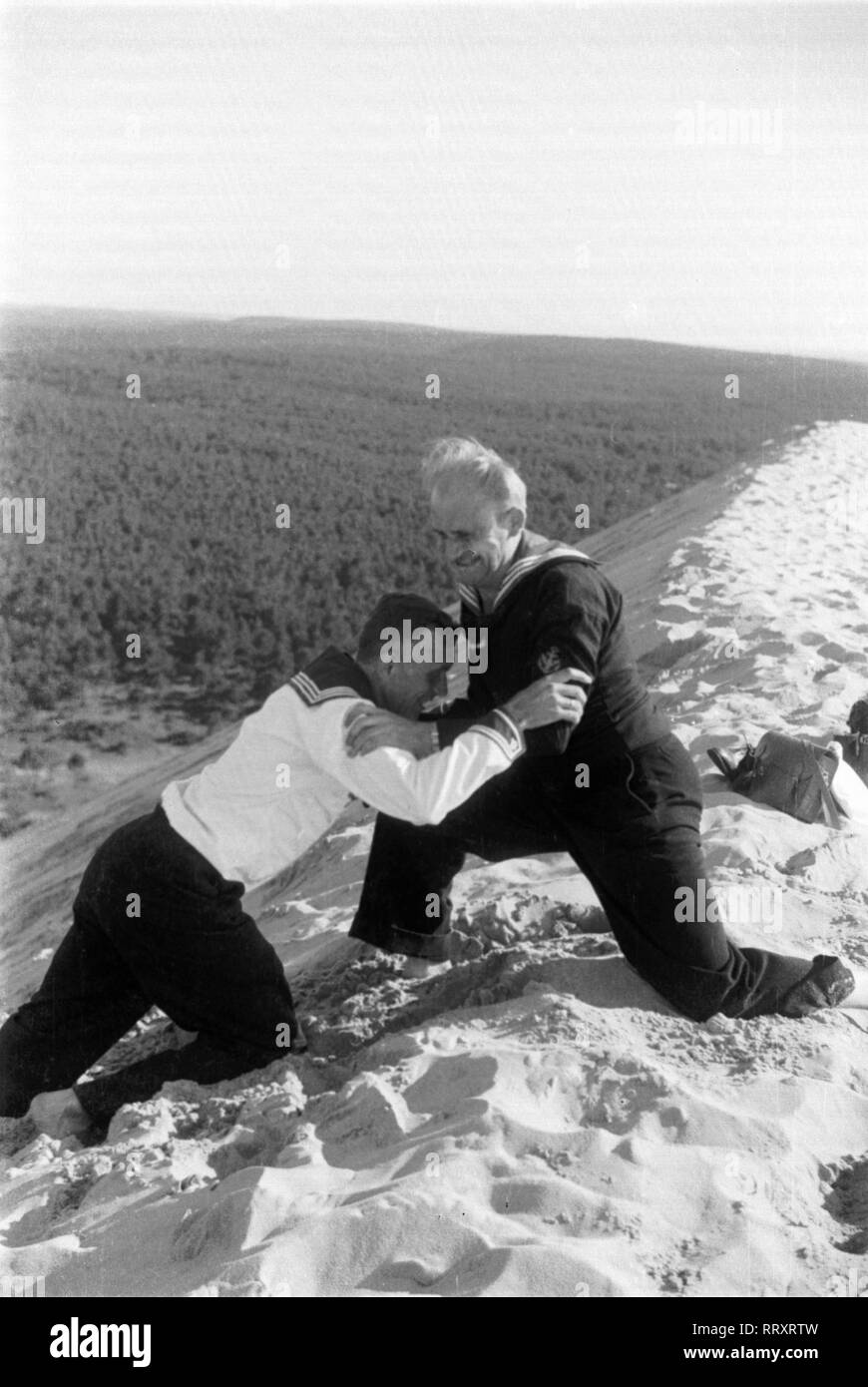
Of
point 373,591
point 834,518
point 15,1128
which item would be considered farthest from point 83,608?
point 15,1128

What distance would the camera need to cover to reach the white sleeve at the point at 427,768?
2.93m

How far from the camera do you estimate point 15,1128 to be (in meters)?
3.47

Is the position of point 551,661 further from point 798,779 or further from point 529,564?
point 798,779

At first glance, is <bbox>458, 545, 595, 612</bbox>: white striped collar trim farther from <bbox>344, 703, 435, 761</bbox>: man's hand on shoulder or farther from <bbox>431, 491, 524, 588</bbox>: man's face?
<bbox>344, 703, 435, 761</bbox>: man's hand on shoulder

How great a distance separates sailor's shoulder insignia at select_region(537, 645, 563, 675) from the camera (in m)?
3.08

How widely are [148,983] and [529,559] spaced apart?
133cm

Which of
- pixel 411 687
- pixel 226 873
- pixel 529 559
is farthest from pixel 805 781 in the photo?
pixel 226 873

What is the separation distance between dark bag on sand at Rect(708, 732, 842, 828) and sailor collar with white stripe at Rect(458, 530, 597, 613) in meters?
1.40

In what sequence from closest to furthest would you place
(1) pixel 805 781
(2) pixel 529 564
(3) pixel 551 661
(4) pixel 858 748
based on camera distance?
(3) pixel 551 661 < (2) pixel 529 564 < (1) pixel 805 781 < (4) pixel 858 748

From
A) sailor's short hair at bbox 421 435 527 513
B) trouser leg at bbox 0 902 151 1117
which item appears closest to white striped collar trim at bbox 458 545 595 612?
sailor's short hair at bbox 421 435 527 513

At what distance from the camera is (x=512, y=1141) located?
289 cm

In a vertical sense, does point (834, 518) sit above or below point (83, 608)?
above
